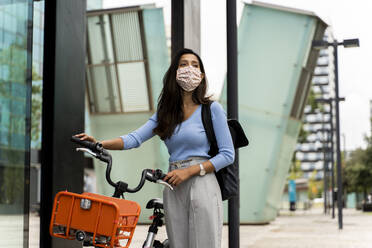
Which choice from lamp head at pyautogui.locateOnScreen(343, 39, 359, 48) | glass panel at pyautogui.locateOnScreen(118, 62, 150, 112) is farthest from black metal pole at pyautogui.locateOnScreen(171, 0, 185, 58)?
lamp head at pyautogui.locateOnScreen(343, 39, 359, 48)

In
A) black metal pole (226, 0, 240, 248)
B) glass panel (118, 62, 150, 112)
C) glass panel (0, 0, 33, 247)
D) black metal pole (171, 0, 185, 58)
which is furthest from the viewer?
glass panel (118, 62, 150, 112)

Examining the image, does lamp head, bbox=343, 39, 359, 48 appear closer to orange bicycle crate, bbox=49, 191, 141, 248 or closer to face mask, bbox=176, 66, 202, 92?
face mask, bbox=176, 66, 202, 92

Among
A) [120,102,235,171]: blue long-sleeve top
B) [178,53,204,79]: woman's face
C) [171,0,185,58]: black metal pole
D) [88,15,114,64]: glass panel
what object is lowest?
[120,102,235,171]: blue long-sleeve top

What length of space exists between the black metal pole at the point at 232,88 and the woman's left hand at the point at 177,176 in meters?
1.42

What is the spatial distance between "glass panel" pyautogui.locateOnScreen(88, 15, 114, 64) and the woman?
1527 centimetres

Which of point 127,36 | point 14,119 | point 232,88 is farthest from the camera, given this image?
point 127,36

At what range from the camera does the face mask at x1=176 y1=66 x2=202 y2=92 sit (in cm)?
359

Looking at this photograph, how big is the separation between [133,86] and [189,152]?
50.4ft

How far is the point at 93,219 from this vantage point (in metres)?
2.69

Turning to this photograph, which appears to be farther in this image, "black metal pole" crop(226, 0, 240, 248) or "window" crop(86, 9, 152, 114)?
"window" crop(86, 9, 152, 114)

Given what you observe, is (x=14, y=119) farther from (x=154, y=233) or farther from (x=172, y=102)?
(x=154, y=233)

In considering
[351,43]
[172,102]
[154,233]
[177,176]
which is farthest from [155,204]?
[351,43]

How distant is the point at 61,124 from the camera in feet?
14.3

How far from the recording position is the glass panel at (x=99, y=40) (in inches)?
733
